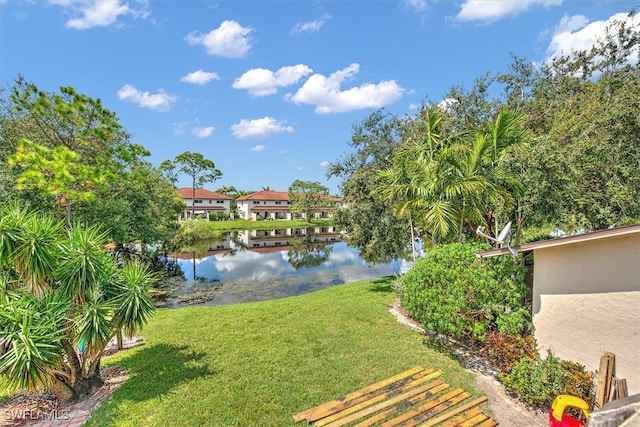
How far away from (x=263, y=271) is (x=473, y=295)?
49.6ft

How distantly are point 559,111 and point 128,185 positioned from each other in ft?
69.8

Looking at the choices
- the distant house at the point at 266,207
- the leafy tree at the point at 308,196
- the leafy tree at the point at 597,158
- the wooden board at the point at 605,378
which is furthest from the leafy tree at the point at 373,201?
the distant house at the point at 266,207

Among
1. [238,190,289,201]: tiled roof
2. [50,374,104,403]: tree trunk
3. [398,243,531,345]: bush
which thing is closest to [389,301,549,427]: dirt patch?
[398,243,531,345]: bush

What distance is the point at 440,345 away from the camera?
717 cm

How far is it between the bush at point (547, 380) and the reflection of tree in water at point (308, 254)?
1601 cm

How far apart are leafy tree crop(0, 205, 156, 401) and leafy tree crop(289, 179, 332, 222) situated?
1664 inches

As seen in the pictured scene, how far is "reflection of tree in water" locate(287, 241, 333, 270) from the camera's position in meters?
21.8

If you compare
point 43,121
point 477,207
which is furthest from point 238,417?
point 43,121

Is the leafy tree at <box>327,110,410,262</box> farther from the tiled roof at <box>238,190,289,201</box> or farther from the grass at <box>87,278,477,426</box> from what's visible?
the tiled roof at <box>238,190,289,201</box>

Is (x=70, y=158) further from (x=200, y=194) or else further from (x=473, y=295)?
(x=200, y=194)

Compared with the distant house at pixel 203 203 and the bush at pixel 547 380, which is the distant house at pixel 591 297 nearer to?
the bush at pixel 547 380

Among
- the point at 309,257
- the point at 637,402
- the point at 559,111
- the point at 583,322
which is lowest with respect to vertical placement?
the point at 309,257

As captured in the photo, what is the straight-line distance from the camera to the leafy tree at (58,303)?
13.5 feet

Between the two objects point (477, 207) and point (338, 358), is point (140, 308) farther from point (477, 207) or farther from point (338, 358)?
point (477, 207)
